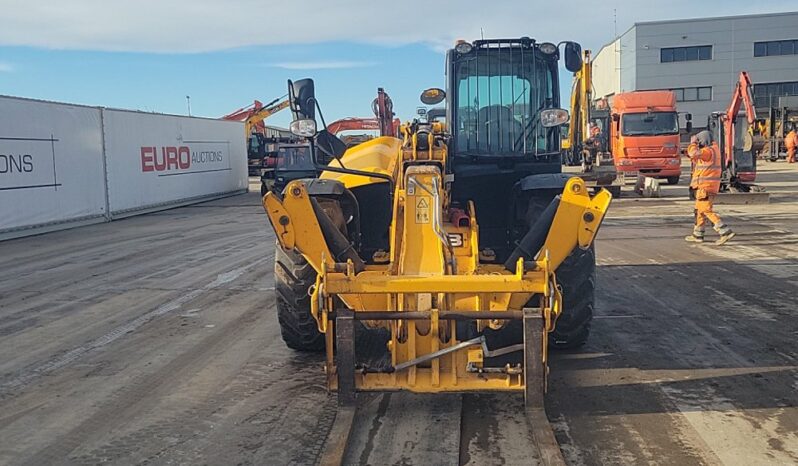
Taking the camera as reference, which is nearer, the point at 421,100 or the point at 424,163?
the point at 424,163

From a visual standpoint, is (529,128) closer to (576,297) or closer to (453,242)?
(576,297)

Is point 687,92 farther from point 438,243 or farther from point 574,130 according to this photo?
point 438,243

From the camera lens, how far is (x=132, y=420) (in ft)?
16.3

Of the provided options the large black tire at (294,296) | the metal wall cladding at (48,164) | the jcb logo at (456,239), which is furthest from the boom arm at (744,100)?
the large black tire at (294,296)

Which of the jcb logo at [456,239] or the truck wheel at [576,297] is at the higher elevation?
the jcb logo at [456,239]

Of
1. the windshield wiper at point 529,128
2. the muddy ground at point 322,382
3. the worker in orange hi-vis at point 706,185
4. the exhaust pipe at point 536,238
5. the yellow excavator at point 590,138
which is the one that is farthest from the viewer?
the yellow excavator at point 590,138

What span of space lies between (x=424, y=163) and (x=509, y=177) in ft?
5.27

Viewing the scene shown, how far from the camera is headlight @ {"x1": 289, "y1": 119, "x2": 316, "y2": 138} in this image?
5523 mm

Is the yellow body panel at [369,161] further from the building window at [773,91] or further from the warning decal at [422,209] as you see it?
the building window at [773,91]

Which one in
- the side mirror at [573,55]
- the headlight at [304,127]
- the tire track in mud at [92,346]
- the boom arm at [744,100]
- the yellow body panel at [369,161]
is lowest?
the tire track in mud at [92,346]

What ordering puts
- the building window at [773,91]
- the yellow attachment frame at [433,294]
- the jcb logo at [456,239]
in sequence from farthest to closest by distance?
the building window at [773,91] → the jcb logo at [456,239] → the yellow attachment frame at [433,294]

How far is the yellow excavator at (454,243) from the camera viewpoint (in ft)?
15.3

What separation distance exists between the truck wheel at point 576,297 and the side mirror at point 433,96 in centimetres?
221

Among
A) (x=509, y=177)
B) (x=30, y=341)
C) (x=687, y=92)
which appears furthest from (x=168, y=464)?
(x=687, y=92)
